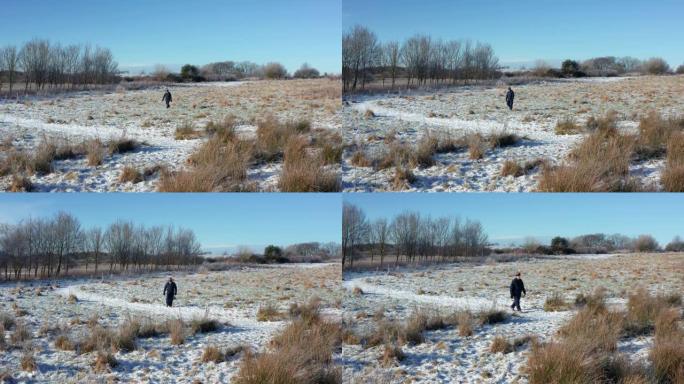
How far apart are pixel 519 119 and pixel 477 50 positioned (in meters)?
4.73

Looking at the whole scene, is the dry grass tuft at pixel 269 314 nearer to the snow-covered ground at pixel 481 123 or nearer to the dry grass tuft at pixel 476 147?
the snow-covered ground at pixel 481 123

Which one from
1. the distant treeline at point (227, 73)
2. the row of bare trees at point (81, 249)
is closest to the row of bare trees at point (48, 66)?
the distant treeline at point (227, 73)

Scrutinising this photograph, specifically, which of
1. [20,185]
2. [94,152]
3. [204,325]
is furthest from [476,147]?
[20,185]

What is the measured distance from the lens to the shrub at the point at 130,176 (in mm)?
7567

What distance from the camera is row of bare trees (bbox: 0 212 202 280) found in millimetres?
8211

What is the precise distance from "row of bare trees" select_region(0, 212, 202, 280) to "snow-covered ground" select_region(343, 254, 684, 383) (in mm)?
3293

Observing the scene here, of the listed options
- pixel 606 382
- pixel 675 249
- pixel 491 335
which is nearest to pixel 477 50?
pixel 675 249

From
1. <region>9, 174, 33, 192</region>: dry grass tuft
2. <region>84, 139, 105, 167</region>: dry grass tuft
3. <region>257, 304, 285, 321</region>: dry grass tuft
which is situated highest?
<region>84, 139, 105, 167</region>: dry grass tuft

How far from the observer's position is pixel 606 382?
230 inches

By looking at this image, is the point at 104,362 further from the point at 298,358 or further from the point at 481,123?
the point at 481,123

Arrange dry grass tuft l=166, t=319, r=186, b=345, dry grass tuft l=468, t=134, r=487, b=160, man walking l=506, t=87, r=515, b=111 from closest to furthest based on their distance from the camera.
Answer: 1. dry grass tuft l=166, t=319, r=186, b=345
2. dry grass tuft l=468, t=134, r=487, b=160
3. man walking l=506, t=87, r=515, b=111

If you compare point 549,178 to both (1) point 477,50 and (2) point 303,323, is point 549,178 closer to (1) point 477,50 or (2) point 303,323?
(2) point 303,323

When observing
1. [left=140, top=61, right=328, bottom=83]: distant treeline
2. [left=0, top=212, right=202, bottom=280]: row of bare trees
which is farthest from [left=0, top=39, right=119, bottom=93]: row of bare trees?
[left=0, top=212, right=202, bottom=280]: row of bare trees

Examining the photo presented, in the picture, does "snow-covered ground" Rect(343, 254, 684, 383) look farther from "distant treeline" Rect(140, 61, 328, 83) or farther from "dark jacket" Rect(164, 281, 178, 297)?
"distant treeline" Rect(140, 61, 328, 83)
